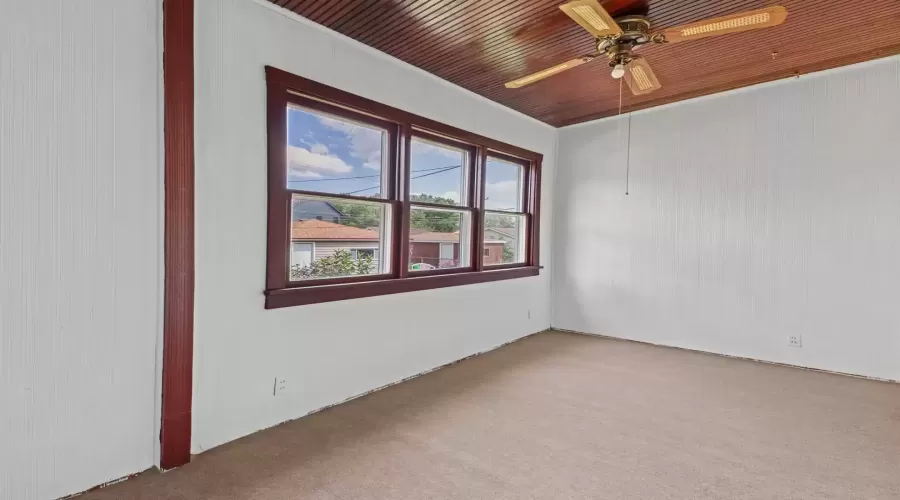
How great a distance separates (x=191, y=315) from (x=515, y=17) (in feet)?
8.28

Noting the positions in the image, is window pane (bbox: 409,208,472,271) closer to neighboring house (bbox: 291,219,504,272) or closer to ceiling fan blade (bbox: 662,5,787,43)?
Result: neighboring house (bbox: 291,219,504,272)

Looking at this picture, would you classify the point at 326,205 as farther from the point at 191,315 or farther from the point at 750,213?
the point at 750,213

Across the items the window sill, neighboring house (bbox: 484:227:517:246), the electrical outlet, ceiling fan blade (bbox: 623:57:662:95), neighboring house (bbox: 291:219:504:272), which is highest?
ceiling fan blade (bbox: 623:57:662:95)

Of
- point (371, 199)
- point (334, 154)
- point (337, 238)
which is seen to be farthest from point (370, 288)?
point (334, 154)

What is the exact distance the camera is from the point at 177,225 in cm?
215

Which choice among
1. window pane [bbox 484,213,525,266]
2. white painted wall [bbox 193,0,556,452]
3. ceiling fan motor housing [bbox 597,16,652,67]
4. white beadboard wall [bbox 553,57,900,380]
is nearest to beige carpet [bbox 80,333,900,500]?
white painted wall [bbox 193,0,556,452]

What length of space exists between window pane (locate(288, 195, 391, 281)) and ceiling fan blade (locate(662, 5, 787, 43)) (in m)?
2.18

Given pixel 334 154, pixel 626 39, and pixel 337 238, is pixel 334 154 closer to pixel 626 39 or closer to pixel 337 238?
pixel 337 238

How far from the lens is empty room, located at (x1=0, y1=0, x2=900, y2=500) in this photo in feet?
6.42

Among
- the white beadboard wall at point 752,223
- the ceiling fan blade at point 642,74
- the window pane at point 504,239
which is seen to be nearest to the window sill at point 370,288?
the window pane at point 504,239

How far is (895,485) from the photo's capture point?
2.10 meters

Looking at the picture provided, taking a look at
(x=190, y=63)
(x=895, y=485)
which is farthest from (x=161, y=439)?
(x=895, y=485)

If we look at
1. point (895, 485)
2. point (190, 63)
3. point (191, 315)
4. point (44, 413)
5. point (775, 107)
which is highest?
point (775, 107)

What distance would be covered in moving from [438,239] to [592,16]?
2317mm
